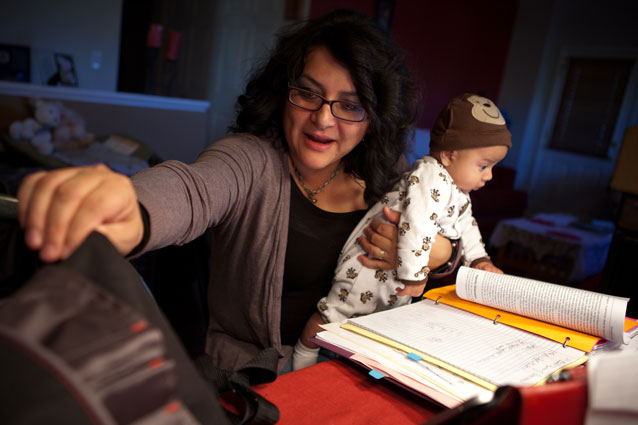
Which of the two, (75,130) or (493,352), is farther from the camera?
(75,130)

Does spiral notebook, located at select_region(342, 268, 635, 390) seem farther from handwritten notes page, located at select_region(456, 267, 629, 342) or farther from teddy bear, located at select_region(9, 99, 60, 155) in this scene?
teddy bear, located at select_region(9, 99, 60, 155)

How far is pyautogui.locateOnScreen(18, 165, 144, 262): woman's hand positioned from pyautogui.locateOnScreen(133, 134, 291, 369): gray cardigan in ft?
1.46

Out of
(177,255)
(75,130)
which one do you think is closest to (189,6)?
(75,130)

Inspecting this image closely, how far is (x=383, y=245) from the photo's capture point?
1.25 meters

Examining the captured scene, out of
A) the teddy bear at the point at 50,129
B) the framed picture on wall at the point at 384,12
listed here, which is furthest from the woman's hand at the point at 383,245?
the framed picture on wall at the point at 384,12

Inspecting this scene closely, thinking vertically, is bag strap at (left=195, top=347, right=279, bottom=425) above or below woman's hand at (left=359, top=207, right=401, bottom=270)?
below

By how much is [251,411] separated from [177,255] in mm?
2100

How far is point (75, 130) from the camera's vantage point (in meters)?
3.91

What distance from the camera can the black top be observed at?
1.28 meters

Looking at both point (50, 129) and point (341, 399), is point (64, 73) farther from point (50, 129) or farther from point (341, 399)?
point (341, 399)

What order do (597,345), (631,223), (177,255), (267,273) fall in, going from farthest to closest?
(177,255)
(631,223)
(267,273)
(597,345)

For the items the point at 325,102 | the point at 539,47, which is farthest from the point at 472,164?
the point at 539,47

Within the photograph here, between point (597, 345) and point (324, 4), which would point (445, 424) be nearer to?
point (597, 345)

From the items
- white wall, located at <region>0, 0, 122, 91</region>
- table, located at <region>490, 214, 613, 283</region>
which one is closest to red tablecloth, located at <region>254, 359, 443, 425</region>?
table, located at <region>490, 214, 613, 283</region>
